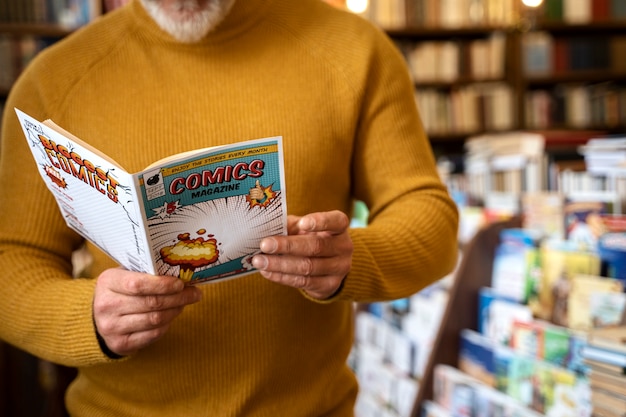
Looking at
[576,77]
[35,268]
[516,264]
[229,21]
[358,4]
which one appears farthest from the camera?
[576,77]

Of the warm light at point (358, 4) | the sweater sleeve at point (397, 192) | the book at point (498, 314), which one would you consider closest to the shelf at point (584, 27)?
the warm light at point (358, 4)

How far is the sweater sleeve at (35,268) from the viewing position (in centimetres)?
86

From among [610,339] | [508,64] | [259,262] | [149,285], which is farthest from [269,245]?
[508,64]

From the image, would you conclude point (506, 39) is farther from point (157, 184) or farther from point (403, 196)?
point (157, 184)

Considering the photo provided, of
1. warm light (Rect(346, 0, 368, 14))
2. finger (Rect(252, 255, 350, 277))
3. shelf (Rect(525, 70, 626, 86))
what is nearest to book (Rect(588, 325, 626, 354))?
finger (Rect(252, 255, 350, 277))

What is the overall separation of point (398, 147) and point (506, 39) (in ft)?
11.1

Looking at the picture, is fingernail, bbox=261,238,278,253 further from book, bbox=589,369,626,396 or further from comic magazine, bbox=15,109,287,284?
book, bbox=589,369,626,396

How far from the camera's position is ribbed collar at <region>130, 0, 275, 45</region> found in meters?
1.05

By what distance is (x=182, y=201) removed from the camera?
2.36 feet

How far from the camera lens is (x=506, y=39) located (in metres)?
4.09

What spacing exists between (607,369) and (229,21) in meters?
0.93

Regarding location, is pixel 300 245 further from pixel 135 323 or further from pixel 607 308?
pixel 607 308

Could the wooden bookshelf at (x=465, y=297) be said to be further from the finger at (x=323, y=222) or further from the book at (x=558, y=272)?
the finger at (x=323, y=222)

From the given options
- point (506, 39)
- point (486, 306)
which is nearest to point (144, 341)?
point (486, 306)
